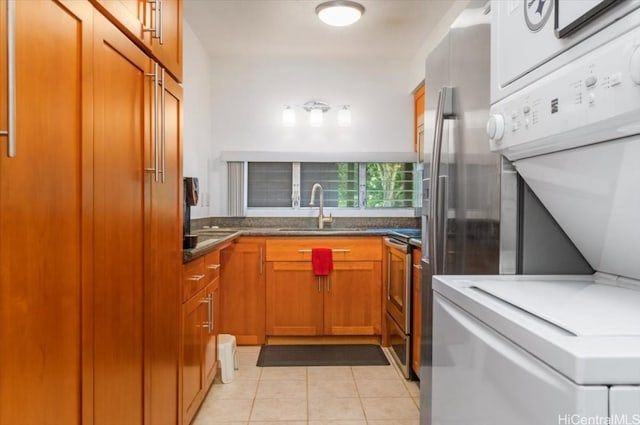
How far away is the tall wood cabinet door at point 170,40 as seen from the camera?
1.47 meters

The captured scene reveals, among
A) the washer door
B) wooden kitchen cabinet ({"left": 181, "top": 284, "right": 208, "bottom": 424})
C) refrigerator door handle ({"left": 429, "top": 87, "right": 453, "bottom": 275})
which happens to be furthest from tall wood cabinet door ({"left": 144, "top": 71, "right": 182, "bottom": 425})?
refrigerator door handle ({"left": 429, "top": 87, "right": 453, "bottom": 275})

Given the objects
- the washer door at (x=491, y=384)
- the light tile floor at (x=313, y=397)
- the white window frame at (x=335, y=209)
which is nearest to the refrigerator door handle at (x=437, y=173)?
the washer door at (x=491, y=384)

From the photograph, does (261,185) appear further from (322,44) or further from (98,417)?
(98,417)

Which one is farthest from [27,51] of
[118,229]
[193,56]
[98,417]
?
[193,56]

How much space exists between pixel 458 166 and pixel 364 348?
2027 millimetres

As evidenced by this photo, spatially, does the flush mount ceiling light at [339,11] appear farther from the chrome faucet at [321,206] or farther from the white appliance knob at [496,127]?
the white appliance knob at [496,127]

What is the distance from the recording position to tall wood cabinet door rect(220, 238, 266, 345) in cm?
316

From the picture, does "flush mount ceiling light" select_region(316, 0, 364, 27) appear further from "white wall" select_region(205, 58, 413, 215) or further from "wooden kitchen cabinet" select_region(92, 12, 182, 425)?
"wooden kitchen cabinet" select_region(92, 12, 182, 425)

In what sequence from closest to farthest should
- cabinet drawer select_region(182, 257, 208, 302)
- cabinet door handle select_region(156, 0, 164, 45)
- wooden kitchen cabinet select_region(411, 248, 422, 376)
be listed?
cabinet door handle select_region(156, 0, 164, 45), cabinet drawer select_region(182, 257, 208, 302), wooden kitchen cabinet select_region(411, 248, 422, 376)

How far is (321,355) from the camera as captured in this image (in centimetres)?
302

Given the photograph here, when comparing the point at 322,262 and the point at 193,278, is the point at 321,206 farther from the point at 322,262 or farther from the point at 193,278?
the point at 193,278

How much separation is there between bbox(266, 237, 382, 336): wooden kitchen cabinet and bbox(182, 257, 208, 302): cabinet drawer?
3.58 feet

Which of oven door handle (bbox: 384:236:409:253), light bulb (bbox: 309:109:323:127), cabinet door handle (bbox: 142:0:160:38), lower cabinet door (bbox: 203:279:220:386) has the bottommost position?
lower cabinet door (bbox: 203:279:220:386)

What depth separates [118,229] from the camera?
1.14 meters
